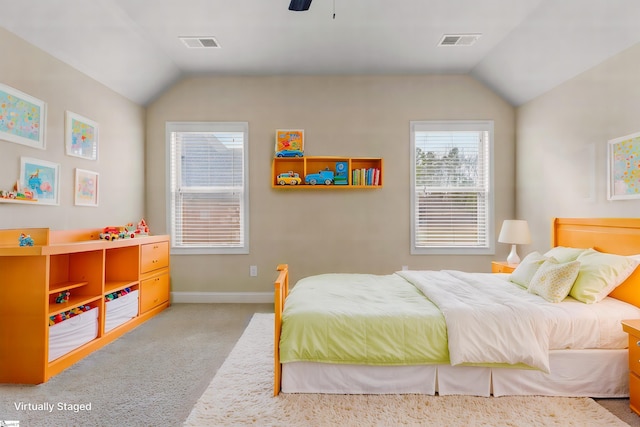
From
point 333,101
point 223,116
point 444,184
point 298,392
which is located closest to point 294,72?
point 333,101

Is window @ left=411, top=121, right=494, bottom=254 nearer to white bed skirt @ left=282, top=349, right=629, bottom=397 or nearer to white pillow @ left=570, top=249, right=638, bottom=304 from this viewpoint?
white pillow @ left=570, top=249, right=638, bottom=304

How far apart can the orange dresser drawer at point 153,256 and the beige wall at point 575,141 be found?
4.31 m

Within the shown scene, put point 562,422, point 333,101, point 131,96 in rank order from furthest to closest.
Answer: point 333,101
point 131,96
point 562,422

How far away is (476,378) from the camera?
6.66 feet

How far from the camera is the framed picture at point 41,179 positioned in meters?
2.63

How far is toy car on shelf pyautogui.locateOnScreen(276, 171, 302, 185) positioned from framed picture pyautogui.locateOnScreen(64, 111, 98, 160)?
6.41 ft

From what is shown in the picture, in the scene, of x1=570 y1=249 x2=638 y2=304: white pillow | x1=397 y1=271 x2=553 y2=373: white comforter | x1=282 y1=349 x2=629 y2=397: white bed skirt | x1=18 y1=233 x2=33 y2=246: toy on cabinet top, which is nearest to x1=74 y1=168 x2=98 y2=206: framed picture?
x1=18 y1=233 x2=33 y2=246: toy on cabinet top

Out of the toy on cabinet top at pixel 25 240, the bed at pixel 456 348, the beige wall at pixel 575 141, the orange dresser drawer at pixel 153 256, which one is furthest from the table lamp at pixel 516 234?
the toy on cabinet top at pixel 25 240

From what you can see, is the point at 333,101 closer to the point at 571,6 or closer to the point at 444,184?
the point at 444,184

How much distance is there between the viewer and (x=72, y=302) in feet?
8.66

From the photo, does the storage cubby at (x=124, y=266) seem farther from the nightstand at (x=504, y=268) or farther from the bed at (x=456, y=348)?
the nightstand at (x=504, y=268)

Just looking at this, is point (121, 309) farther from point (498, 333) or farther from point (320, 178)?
point (498, 333)

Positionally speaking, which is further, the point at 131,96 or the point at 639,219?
the point at 131,96

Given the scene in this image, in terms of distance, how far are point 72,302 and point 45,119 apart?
155 centimetres
